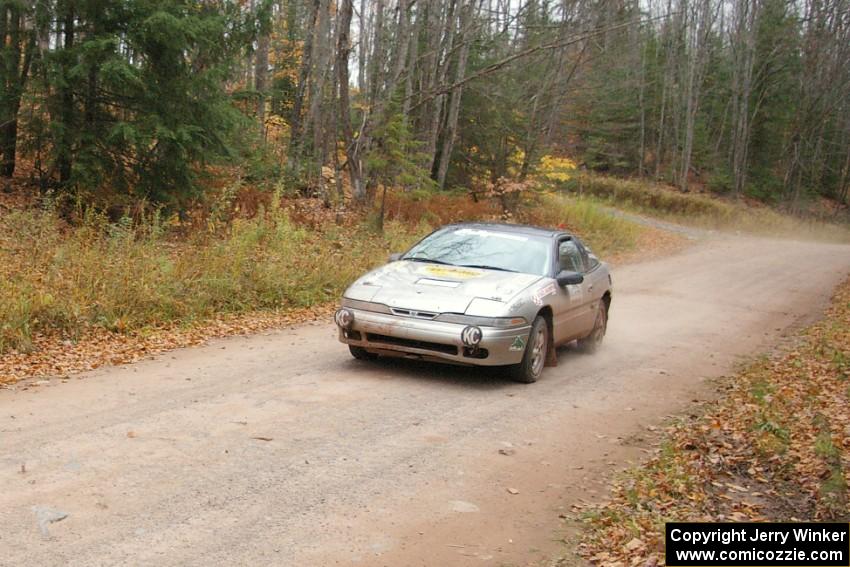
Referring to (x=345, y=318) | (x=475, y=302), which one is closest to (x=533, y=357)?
(x=475, y=302)

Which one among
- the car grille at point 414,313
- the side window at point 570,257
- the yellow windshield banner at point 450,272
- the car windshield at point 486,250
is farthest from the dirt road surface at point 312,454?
the car windshield at point 486,250

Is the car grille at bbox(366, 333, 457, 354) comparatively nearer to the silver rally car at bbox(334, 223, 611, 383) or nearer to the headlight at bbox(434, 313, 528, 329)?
the silver rally car at bbox(334, 223, 611, 383)

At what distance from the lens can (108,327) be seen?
10086 millimetres

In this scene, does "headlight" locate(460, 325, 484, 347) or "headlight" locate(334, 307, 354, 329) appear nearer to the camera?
"headlight" locate(460, 325, 484, 347)

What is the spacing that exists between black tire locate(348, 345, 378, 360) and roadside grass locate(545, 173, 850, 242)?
32.7 meters

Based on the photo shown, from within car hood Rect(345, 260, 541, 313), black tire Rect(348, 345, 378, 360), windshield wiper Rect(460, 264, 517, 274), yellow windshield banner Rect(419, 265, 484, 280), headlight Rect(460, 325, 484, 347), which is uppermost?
windshield wiper Rect(460, 264, 517, 274)

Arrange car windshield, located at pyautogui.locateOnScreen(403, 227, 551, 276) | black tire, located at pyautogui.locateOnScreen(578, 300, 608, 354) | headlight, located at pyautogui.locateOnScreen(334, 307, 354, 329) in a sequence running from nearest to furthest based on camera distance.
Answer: headlight, located at pyautogui.locateOnScreen(334, 307, 354, 329) < car windshield, located at pyautogui.locateOnScreen(403, 227, 551, 276) < black tire, located at pyautogui.locateOnScreen(578, 300, 608, 354)

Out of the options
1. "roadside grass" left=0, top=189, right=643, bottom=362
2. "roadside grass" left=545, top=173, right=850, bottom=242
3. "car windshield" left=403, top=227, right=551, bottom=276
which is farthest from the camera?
"roadside grass" left=545, top=173, right=850, bottom=242

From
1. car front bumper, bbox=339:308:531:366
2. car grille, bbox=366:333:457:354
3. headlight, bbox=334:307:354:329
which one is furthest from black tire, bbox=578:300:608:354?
headlight, bbox=334:307:354:329

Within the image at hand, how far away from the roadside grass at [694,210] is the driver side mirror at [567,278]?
105 feet

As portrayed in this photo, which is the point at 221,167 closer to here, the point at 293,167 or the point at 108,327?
the point at 293,167

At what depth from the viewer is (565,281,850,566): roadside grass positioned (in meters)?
4.99

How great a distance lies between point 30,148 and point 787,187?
1899 inches

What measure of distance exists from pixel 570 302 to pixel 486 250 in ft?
3.81
